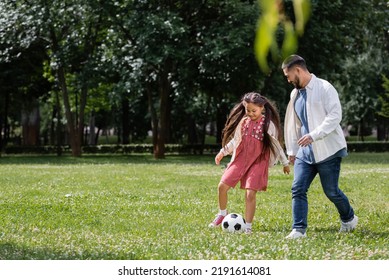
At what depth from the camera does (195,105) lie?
47.8 m

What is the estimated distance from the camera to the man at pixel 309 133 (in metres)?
8.52

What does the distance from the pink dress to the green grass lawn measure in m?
0.82

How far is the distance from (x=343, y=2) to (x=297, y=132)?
92.0 feet

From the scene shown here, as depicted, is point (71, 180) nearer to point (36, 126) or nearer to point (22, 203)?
point (22, 203)

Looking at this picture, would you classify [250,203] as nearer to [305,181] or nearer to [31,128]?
[305,181]

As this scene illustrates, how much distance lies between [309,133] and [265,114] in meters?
1.30

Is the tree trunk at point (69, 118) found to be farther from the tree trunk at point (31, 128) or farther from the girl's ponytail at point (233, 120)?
the girl's ponytail at point (233, 120)

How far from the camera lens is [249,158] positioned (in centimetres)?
949

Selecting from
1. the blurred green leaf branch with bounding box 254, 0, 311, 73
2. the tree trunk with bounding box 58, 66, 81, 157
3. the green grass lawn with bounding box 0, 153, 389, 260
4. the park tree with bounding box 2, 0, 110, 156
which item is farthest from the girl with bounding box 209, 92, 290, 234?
the tree trunk with bounding box 58, 66, 81, 157

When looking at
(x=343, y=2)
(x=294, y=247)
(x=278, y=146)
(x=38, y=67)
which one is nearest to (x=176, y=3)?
(x=343, y=2)

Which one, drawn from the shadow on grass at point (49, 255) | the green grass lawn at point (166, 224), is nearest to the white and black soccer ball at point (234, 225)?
the green grass lawn at point (166, 224)

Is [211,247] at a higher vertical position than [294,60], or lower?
lower

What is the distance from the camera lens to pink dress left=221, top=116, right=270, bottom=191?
9469mm
